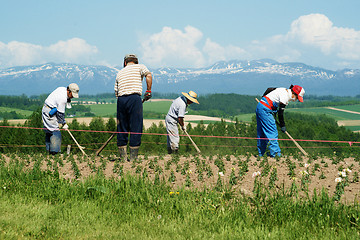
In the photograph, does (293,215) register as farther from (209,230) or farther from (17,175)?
(17,175)

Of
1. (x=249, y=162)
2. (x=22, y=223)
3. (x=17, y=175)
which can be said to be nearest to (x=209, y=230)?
(x=22, y=223)

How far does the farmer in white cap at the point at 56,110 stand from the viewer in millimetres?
8688

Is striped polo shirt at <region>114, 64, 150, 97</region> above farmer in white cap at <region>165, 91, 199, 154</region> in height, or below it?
above

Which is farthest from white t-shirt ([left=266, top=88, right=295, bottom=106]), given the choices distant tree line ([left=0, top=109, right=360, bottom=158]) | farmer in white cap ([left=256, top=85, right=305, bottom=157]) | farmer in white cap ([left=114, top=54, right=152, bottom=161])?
distant tree line ([left=0, top=109, right=360, bottom=158])

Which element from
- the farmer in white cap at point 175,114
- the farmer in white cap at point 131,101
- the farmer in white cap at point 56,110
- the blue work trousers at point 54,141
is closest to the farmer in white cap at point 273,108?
the farmer in white cap at point 175,114

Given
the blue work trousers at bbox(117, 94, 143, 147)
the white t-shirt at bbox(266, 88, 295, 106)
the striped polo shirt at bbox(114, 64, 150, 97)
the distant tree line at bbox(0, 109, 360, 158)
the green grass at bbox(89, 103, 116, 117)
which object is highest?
the striped polo shirt at bbox(114, 64, 150, 97)

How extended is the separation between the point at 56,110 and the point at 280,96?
591 cm

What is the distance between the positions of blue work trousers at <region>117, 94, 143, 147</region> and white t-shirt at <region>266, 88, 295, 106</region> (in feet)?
11.5

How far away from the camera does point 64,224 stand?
430cm

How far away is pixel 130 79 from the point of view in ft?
24.8

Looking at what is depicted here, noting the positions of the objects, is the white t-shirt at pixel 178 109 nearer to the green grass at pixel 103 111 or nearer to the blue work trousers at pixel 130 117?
the blue work trousers at pixel 130 117

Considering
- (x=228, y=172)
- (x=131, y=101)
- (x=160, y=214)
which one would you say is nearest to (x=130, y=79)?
(x=131, y=101)

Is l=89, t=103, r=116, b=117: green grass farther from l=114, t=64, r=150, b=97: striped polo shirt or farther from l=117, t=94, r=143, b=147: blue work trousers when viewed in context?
l=114, t=64, r=150, b=97: striped polo shirt

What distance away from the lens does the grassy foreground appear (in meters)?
4.00
